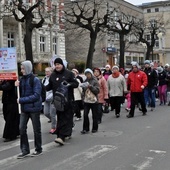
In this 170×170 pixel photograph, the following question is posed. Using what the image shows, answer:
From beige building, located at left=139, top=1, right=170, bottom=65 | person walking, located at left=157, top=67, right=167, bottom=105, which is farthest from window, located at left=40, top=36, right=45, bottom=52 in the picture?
beige building, located at left=139, top=1, right=170, bottom=65

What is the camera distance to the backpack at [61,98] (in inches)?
314

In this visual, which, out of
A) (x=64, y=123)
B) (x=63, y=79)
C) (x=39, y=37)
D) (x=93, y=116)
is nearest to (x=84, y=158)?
(x=64, y=123)

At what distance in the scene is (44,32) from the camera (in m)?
43.9

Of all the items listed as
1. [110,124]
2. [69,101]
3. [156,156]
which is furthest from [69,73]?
[110,124]

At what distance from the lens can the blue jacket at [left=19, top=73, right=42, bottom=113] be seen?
7096 millimetres

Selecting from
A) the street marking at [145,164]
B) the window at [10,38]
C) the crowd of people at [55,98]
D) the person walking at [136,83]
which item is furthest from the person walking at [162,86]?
the window at [10,38]

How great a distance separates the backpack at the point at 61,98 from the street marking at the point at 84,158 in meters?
1.14

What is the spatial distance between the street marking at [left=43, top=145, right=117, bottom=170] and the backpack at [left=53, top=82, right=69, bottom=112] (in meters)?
1.14

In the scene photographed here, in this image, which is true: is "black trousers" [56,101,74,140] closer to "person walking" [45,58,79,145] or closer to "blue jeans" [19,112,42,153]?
"person walking" [45,58,79,145]

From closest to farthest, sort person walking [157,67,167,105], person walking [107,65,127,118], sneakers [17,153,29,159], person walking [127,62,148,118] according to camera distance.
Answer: sneakers [17,153,29,159] < person walking [127,62,148,118] < person walking [107,65,127,118] < person walking [157,67,167,105]

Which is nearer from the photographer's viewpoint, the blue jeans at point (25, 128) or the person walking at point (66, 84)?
the blue jeans at point (25, 128)

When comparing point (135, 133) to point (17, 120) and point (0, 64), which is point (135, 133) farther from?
point (0, 64)

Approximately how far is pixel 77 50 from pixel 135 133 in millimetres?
47199

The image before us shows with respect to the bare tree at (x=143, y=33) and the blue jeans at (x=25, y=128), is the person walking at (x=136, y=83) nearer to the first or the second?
the blue jeans at (x=25, y=128)
